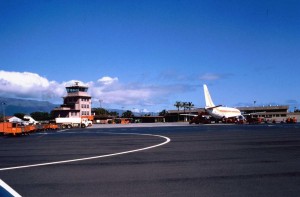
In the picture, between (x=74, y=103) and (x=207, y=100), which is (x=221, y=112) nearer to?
(x=207, y=100)

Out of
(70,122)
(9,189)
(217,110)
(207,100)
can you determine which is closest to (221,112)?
(217,110)

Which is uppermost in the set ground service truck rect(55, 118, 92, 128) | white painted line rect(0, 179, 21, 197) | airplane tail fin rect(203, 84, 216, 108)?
airplane tail fin rect(203, 84, 216, 108)

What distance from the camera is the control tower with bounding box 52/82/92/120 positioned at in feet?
452

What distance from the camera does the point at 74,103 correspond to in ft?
454

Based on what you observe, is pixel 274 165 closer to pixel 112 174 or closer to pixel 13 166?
pixel 112 174

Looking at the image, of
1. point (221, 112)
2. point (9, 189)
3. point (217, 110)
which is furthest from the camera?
point (221, 112)

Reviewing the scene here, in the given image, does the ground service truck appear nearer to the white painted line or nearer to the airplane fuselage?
the airplane fuselage

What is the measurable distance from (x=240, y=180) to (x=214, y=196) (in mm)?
2014

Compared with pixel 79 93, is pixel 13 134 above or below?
below

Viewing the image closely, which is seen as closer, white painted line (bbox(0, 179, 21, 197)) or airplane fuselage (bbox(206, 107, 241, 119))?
white painted line (bbox(0, 179, 21, 197))

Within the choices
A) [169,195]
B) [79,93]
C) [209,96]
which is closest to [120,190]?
[169,195]

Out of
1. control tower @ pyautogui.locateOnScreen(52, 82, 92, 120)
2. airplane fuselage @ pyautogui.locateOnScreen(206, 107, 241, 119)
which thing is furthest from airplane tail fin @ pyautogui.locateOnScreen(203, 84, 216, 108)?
control tower @ pyautogui.locateOnScreen(52, 82, 92, 120)

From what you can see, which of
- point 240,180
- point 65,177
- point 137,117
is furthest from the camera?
point 137,117

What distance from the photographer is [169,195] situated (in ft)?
25.7
